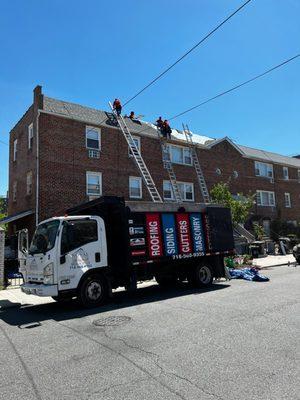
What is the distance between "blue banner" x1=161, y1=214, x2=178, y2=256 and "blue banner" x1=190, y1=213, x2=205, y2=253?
868mm

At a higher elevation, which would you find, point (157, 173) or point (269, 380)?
point (157, 173)

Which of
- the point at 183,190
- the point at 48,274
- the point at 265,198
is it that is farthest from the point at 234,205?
the point at 265,198

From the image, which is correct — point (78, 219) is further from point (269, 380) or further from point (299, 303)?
point (269, 380)

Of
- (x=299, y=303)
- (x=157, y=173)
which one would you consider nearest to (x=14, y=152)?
(x=157, y=173)

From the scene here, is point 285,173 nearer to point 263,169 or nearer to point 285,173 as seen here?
point 285,173

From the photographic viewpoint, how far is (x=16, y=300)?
39.7 ft

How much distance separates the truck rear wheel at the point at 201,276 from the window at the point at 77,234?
387 cm

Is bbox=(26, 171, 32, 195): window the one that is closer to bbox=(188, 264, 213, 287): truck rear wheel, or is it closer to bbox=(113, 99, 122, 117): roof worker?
bbox=(113, 99, 122, 117): roof worker

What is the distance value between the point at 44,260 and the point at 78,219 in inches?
55.4

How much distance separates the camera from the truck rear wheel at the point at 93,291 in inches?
399

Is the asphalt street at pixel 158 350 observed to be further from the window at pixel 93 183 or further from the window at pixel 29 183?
the window at pixel 93 183

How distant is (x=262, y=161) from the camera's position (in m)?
36.6

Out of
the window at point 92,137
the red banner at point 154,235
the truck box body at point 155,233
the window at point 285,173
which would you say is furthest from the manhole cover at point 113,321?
the window at point 285,173

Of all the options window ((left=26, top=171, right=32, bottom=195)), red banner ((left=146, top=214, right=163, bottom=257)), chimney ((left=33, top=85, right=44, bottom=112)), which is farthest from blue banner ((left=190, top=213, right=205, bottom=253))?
chimney ((left=33, top=85, right=44, bottom=112))
